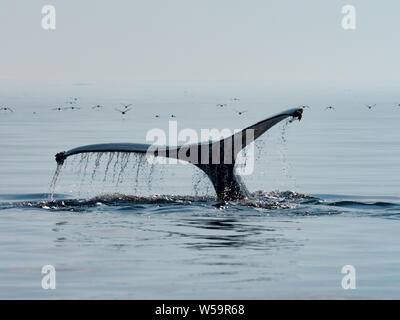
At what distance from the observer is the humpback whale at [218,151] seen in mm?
14539

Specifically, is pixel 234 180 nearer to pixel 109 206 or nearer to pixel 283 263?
pixel 109 206

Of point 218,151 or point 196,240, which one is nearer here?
point 196,240

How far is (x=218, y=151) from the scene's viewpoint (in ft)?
51.0

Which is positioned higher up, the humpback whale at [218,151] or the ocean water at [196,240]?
the humpback whale at [218,151]

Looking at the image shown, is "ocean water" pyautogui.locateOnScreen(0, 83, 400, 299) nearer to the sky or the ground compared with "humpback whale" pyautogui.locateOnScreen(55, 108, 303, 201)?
nearer to the ground

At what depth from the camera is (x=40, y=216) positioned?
1588cm

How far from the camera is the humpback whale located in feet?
47.7

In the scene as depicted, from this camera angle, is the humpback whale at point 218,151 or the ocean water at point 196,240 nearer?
the ocean water at point 196,240

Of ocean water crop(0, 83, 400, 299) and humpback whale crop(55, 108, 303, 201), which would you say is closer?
ocean water crop(0, 83, 400, 299)

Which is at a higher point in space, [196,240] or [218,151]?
[218,151]
